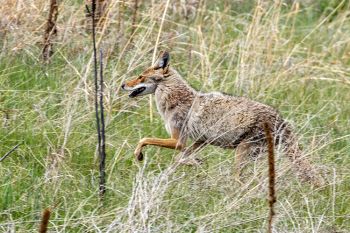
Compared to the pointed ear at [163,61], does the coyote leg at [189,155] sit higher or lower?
lower

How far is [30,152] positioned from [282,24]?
362 cm

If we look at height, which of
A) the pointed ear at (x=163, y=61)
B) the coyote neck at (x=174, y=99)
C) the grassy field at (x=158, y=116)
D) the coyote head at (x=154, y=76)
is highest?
the pointed ear at (x=163, y=61)

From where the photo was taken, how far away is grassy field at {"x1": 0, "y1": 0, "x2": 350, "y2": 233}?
18.2 feet

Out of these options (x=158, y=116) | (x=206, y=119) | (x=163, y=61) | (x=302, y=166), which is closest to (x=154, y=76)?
(x=163, y=61)

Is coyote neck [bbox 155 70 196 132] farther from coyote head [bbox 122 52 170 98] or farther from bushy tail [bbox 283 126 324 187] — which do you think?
bushy tail [bbox 283 126 324 187]

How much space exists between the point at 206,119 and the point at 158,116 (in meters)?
0.94

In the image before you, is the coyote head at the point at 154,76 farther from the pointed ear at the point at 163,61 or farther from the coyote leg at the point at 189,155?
the coyote leg at the point at 189,155

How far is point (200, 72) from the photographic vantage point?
807cm

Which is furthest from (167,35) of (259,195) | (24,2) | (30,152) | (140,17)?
(259,195)

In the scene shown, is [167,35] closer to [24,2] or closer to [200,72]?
[200,72]

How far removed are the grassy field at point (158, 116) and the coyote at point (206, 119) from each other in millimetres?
111

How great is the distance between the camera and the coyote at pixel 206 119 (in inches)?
247

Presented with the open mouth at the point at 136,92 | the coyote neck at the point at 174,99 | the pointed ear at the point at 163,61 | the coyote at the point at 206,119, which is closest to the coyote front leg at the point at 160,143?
the coyote at the point at 206,119

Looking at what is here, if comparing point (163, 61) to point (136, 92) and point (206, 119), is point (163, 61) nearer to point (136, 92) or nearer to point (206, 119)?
point (136, 92)
